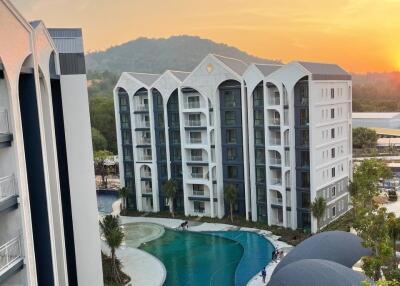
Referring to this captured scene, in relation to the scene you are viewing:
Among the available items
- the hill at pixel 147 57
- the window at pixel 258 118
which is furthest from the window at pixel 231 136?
the hill at pixel 147 57

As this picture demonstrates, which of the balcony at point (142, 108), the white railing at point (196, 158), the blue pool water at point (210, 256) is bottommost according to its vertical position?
the blue pool water at point (210, 256)

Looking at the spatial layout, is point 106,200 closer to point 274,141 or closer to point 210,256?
point 210,256

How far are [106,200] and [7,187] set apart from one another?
36478mm

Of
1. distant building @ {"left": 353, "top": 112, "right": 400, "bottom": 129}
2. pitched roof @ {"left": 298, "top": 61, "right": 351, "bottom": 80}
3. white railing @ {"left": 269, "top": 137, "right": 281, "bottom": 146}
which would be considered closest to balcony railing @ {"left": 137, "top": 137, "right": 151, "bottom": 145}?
white railing @ {"left": 269, "top": 137, "right": 281, "bottom": 146}

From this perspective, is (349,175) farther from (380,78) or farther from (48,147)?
(380,78)

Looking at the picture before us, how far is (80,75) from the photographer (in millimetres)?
17188

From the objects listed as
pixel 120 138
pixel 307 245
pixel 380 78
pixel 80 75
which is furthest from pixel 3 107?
pixel 380 78

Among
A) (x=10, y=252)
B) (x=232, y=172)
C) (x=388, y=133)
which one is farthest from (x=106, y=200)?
(x=388, y=133)

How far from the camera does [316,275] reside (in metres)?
16.9

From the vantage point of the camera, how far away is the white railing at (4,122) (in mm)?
11703

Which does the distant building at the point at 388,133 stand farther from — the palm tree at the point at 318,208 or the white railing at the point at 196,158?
the palm tree at the point at 318,208

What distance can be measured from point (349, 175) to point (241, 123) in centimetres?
1013

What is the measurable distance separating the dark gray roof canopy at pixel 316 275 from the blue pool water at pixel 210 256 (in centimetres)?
779

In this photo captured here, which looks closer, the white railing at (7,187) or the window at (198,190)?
the white railing at (7,187)
